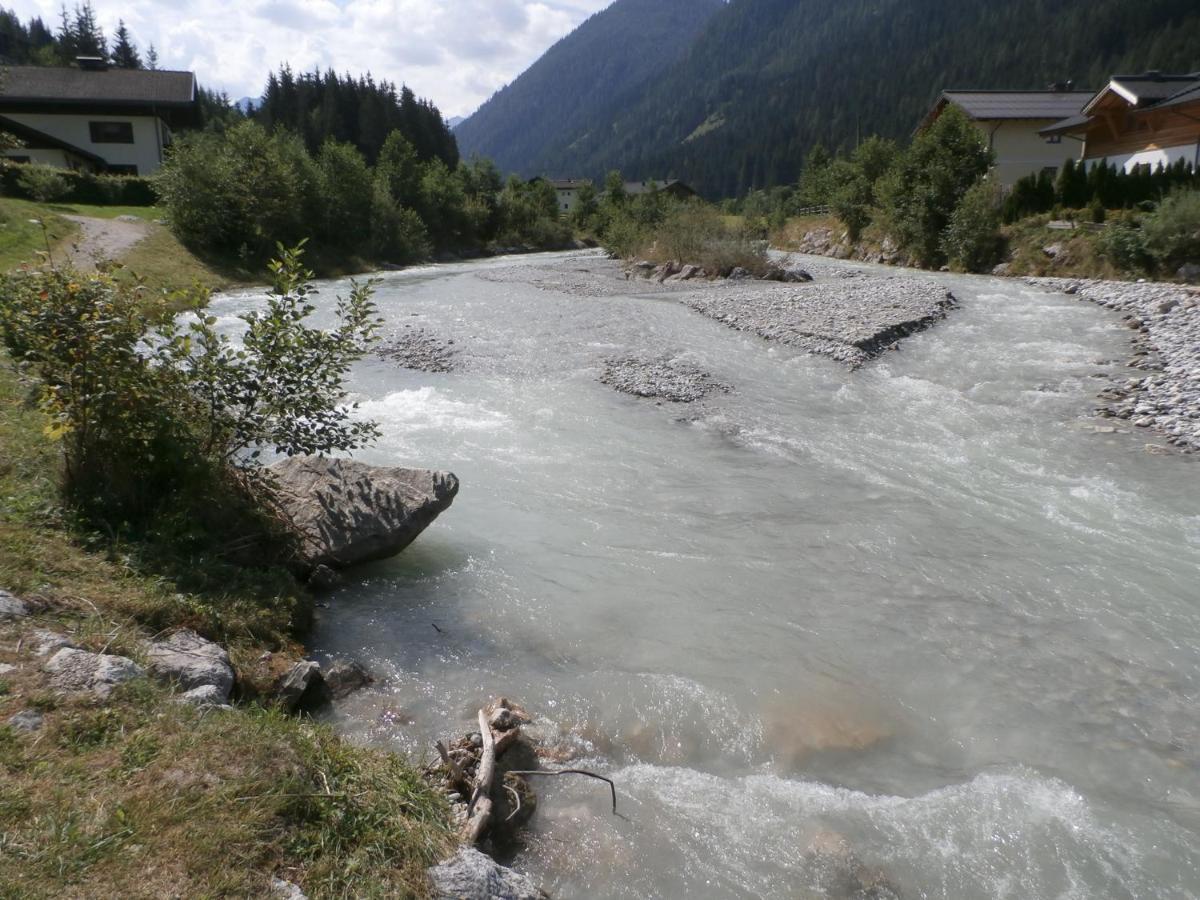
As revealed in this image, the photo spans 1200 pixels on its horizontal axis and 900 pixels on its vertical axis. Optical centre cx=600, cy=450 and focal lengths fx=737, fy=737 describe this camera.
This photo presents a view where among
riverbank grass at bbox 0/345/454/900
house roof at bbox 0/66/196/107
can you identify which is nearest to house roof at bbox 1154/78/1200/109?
riverbank grass at bbox 0/345/454/900

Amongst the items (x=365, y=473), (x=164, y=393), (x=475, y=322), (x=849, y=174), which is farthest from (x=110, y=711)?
(x=849, y=174)

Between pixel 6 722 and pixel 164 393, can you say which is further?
pixel 164 393

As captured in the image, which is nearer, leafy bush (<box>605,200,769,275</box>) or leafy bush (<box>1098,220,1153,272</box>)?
leafy bush (<box>1098,220,1153,272</box>)

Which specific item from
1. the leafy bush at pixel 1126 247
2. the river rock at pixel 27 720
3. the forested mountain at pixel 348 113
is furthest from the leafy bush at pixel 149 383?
the forested mountain at pixel 348 113

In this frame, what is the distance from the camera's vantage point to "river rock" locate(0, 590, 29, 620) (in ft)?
15.3

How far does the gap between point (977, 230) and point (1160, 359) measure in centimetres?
1833

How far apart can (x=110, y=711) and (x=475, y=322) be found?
20564 mm

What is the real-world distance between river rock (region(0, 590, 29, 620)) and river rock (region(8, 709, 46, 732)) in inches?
46.5

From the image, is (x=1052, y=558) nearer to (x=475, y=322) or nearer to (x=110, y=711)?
(x=110, y=711)

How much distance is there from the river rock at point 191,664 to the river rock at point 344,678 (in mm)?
786

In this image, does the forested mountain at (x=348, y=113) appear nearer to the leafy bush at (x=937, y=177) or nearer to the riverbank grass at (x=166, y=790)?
the leafy bush at (x=937, y=177)

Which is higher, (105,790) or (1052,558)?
(105,790)

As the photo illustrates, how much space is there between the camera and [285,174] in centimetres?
4075

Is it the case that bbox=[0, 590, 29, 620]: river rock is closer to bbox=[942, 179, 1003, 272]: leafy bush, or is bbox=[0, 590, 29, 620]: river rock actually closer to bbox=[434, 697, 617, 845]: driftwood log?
bbox=[434, 697, 617, 845]: driftwood log
